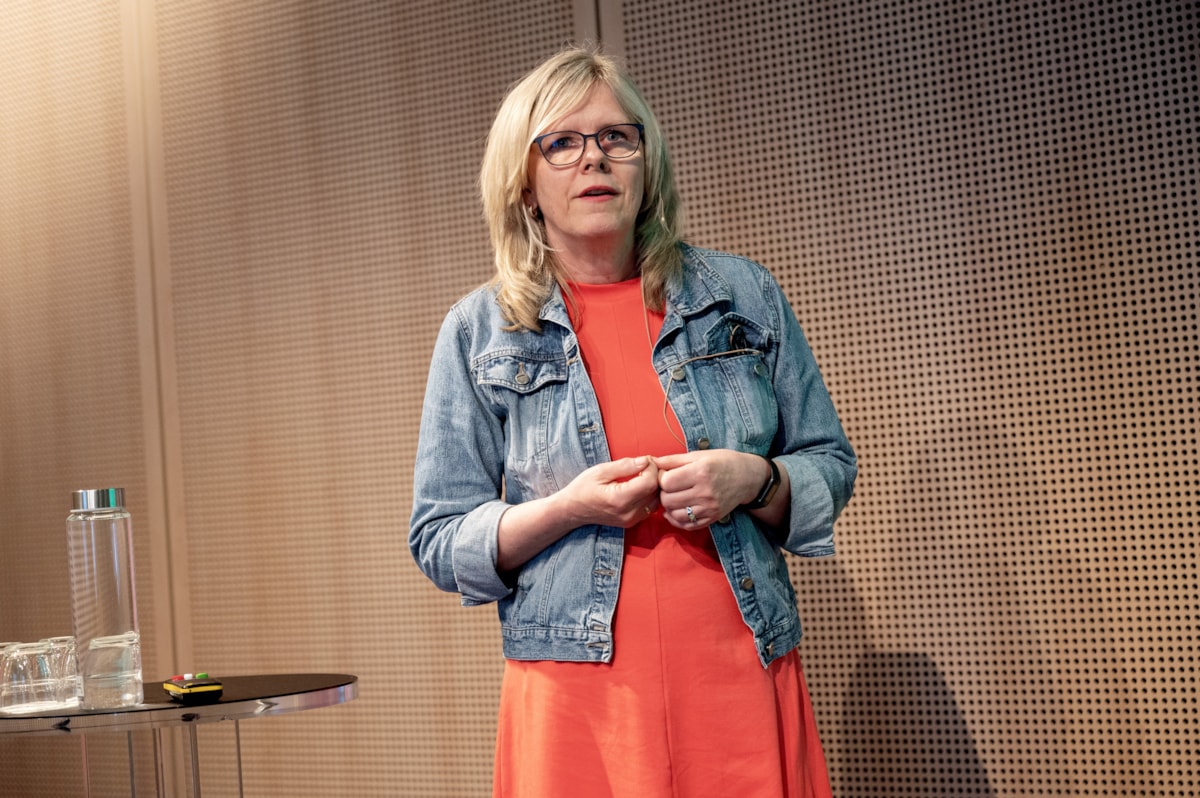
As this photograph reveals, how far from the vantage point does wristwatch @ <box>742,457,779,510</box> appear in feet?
5.21

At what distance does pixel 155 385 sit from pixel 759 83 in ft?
7.87

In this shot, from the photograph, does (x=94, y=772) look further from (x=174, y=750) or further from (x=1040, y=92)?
(x=1040, y=92)

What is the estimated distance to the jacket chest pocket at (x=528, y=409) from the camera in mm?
1638

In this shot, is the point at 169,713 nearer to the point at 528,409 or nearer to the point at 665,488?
the point at 528,409

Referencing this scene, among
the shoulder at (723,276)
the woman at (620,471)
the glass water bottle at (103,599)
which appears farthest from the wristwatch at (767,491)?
the glass water bottle at (103,599)

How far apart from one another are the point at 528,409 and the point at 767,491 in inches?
15.0

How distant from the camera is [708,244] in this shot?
10.6 ft

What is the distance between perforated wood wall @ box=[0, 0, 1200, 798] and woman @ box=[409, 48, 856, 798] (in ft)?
4.44

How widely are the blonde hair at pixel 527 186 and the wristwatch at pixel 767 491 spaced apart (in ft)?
1.03

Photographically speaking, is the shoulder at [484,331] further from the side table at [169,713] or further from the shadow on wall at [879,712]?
the shadow on wall at [879,712]

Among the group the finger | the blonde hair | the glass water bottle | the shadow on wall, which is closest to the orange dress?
the finger

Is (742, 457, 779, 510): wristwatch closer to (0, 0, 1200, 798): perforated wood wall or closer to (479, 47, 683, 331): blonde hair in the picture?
(479, 47, 683, 331): blonde hair

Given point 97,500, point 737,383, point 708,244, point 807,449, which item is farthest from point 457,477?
point 708,244

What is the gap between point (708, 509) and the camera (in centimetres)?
149
